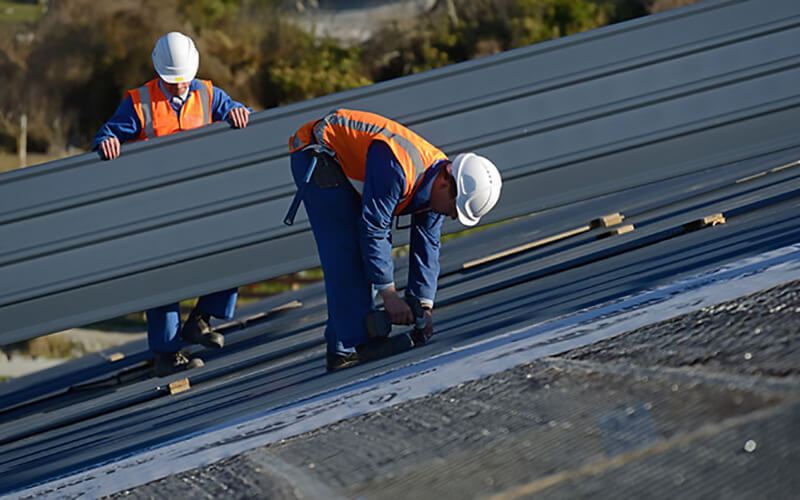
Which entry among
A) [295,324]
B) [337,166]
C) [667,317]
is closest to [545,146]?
[337,166]

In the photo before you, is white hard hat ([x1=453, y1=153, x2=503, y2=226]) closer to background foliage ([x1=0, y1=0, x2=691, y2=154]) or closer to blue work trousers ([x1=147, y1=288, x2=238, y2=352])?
blue work trousers ([x1=147, y1=288, x2=238, y2=352])

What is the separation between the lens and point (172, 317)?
4504mm

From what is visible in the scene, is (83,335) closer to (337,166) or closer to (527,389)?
(337,166)

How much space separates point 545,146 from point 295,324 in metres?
2.00

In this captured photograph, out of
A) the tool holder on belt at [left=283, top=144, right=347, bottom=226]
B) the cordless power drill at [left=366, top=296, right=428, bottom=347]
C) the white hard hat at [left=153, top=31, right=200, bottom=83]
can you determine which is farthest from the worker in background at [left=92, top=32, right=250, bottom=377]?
the cordless power drill at [left=366, top=296, right=428, bottom=347]

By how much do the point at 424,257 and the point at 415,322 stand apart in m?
0.31

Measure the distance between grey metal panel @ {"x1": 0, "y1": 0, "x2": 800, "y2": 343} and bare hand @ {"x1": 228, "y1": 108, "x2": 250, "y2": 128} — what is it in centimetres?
5

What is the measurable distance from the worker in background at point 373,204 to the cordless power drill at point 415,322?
30 mm

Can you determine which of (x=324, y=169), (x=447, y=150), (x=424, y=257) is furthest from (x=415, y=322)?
(x=447, y=150)

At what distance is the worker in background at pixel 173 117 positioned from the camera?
4371 mm

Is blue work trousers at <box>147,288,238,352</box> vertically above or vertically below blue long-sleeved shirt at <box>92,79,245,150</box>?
below

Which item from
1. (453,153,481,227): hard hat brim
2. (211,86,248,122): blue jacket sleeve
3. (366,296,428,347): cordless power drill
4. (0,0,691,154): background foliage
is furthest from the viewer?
(0,0,691,154): background foliage

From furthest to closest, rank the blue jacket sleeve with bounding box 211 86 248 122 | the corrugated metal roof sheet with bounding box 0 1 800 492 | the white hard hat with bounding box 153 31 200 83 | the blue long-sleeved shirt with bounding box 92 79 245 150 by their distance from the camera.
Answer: the blue jacket sleeve with bounding box 211 86 248 122 < the white hard hat with bounding box 153 31 200 83 < the blue long-sleeved shirt with bounding box 92 79 245 150 < the corrugated metal roof sheet with bounding box 0 1 800 492

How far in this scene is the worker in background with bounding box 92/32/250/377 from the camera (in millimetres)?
4371
